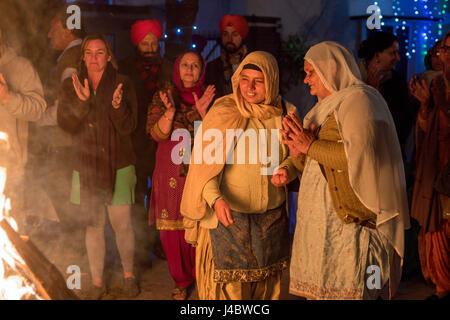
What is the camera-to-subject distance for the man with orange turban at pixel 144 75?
180 inches

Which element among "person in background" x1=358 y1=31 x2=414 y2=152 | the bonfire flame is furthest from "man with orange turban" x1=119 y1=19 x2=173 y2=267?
the bonfire flame

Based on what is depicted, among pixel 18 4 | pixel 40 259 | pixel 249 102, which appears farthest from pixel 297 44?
pixel 40 259

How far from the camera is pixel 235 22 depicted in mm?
4754

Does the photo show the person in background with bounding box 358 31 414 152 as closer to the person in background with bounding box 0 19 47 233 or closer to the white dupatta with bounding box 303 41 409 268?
the white dupatta with bounding box 303 41 409 268

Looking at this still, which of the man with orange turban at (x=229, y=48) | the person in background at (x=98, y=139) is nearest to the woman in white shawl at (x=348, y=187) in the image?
the person in background at (x=98, y=139)

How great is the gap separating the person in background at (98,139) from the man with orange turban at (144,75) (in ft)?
1.21

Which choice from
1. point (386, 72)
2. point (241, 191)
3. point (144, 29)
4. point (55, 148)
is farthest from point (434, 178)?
point (55, 148)

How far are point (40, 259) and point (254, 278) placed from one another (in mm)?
1199

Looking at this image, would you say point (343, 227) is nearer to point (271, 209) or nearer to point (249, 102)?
point (271, 209)

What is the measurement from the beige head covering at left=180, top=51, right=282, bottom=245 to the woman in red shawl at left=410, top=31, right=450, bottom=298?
5.15 feet

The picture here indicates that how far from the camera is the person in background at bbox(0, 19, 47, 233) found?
3.97 m

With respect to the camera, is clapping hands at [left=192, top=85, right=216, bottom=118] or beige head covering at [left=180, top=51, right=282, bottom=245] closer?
beige head covering at [left=180, top=51, right=282, bottom=245]

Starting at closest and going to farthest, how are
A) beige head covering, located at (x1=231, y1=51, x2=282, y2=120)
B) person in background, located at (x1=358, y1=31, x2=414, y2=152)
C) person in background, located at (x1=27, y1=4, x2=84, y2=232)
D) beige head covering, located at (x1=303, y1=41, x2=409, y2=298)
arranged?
beige head covering, located at (x1=303, y1=41, x2=409, y2=298) < beige head covering, located at (x1=231, y1=51, x2=282, y2=120) < person in background, located at (x1=27, y1=4, x2=84, y2=232) < person in background, located at (x1=358, y1=31, x2=414, y2=152)

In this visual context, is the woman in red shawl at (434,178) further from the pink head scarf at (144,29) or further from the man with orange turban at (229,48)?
the pink head scarf at (144,29)
